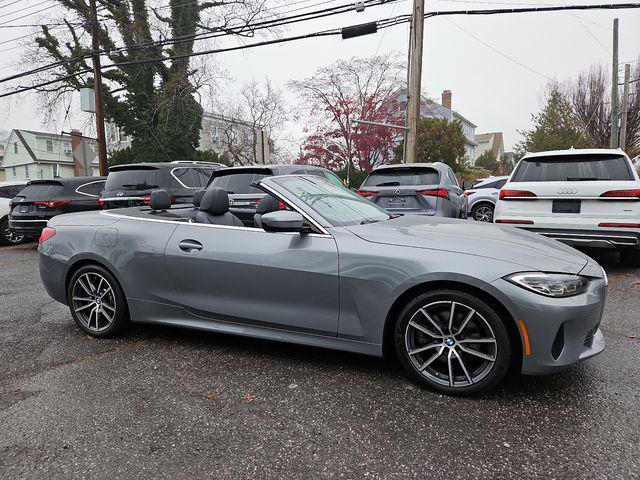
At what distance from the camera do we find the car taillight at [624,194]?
5.34m

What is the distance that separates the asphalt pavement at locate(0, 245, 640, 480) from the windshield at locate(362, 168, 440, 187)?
3757 millimetres

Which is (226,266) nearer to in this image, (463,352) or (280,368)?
(280,368)

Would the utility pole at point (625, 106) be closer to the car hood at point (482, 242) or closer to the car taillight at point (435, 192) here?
the car taillight at point (435, 192)

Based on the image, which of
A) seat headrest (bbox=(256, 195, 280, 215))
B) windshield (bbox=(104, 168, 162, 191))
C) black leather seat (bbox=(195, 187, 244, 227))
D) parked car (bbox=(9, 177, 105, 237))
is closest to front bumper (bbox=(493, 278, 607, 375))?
seat headrest (bbox=(256, 195, 280, 215))

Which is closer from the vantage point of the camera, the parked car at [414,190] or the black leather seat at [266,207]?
the black leather seat at [266,207]

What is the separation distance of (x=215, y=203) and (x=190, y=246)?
50 centimetres

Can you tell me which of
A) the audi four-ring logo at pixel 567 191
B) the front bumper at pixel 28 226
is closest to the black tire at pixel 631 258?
the audi four-ring logo at pixel 567 191

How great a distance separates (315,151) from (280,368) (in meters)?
27.1

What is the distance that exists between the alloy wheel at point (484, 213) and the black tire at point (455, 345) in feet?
36.0

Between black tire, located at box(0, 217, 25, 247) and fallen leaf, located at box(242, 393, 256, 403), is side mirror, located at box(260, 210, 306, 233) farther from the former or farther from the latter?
black tire, located at box(0, 217, 25, 247)

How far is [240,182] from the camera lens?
6.65m

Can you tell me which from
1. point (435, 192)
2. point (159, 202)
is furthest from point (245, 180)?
point (435, 192)

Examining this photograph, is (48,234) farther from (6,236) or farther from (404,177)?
(6,236)

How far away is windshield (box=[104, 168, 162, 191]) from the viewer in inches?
345
